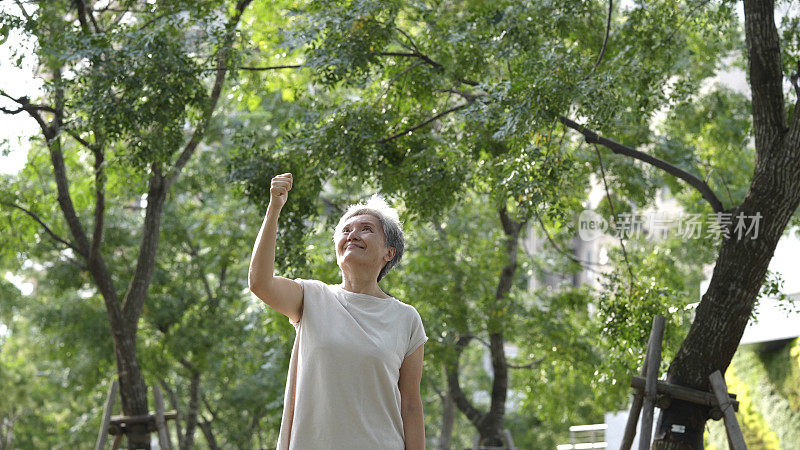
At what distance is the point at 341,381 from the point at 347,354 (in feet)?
0.33

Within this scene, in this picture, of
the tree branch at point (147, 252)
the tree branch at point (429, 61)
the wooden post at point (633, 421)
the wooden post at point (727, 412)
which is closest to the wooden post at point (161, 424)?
the tree branch at point (147, 252)

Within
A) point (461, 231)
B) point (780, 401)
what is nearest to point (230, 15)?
point (461, 231)

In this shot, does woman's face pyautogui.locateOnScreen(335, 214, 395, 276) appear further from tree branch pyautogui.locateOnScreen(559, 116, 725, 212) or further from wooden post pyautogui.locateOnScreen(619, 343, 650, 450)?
tree branch pyautogui.locateOnScreen(559, 116, 725, 212)

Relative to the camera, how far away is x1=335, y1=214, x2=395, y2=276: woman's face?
421cm

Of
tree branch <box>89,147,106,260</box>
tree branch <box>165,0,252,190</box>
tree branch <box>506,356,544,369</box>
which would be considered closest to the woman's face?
tree branch <box>165,0,252,190</box>

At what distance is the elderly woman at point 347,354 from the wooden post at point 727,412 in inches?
166

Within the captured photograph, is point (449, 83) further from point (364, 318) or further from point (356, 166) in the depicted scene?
point (364, 318)

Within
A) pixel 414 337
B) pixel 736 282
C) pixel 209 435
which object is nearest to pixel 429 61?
→ pixel 736 282

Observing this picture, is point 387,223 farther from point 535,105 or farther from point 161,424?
point 161,424

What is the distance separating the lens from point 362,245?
4.23 meters

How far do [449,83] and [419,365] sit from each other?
24.1 feet

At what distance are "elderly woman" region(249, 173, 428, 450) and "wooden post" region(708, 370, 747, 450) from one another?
4.22 meters

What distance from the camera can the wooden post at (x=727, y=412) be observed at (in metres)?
7.65

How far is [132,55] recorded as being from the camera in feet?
30.8
